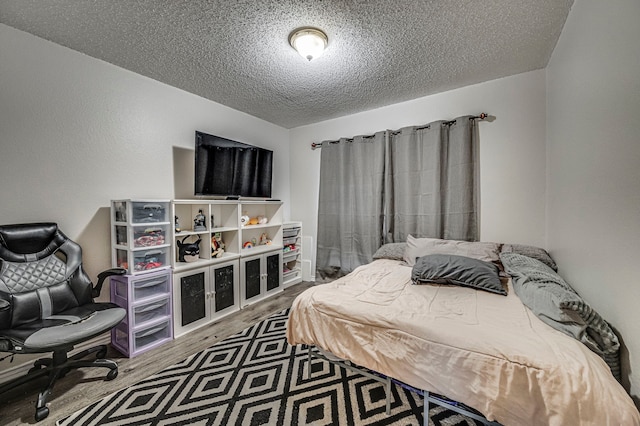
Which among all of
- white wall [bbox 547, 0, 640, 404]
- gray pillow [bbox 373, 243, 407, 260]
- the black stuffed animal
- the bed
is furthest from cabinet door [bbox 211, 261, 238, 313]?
white wall [bbox 547, 0, 640, 404]

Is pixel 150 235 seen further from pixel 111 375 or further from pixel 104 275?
pixel 111 375

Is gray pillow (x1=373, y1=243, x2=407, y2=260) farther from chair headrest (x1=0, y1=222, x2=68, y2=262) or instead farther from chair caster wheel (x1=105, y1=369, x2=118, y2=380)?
chair headrest (x1=0, y1=222, x2=68, y2=262)

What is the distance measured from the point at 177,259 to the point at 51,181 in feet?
4.08

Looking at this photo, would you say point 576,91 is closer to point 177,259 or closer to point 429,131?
point 429,131

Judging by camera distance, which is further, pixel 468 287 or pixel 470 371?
pixel 468 287

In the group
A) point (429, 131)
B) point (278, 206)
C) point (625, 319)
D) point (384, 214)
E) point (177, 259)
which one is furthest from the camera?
point (278, 206)

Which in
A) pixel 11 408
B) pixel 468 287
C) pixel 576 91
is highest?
pixel 576 91

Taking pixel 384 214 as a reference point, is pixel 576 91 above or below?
above

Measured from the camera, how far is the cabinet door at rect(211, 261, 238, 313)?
9.43 ft

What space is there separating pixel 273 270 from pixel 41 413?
7.80ft

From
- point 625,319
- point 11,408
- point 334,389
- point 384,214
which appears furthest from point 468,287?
point 11,408

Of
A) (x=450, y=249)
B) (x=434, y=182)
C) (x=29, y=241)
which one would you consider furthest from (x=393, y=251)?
(x=29, y=241)

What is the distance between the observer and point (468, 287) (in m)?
2.05

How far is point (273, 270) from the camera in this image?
144 inches
